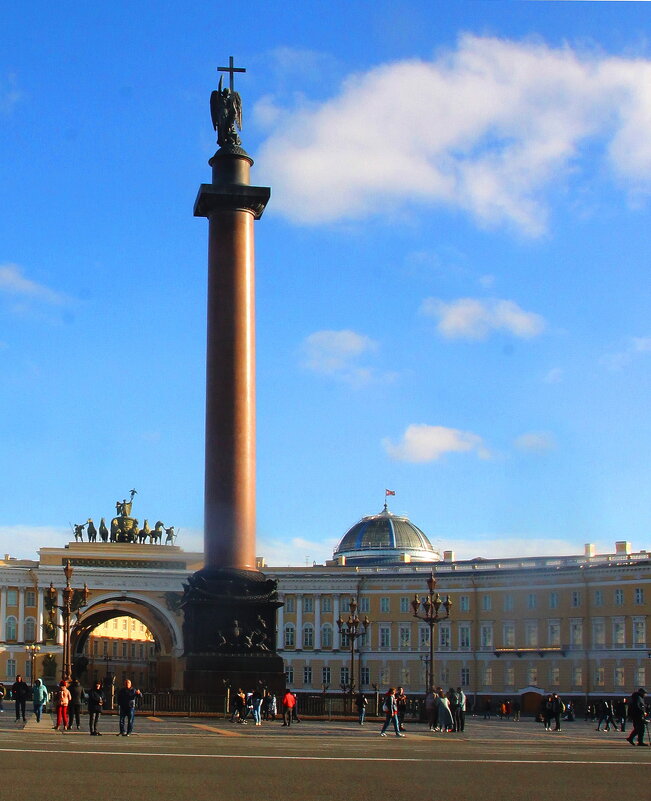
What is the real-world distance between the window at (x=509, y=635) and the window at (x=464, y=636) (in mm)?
3613

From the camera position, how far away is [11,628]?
356ft

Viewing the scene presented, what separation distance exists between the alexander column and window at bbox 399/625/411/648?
6420cm

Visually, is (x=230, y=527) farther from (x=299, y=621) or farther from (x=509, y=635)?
(x=299, y=621)

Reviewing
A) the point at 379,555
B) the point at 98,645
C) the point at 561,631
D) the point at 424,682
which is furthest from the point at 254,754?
the point at 98,645

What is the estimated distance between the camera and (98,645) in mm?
134625

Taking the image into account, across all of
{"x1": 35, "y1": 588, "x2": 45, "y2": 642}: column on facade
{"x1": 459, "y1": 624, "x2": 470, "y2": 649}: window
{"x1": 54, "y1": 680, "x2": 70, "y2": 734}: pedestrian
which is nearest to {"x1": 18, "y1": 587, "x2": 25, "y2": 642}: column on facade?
{"x1": 35, "y1": 588, "x2": 45, "y2": 642}: column on facade

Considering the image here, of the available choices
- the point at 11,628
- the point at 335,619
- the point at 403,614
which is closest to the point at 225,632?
the point at 403,614

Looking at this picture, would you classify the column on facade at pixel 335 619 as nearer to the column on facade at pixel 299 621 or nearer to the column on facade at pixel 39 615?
the column on facade at pixel 299 621

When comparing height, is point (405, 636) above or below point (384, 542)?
below

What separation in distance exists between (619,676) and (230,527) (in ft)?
190

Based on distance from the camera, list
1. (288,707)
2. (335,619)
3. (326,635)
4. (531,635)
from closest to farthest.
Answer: (288,707), (531,635), (335,619), (326,635)

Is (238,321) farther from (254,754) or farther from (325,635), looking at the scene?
(325,635)

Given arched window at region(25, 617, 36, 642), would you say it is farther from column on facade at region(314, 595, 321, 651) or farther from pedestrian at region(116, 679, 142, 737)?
pedestrian at region(116, 679, 142, 737)

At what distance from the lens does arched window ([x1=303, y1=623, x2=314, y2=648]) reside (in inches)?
4338
